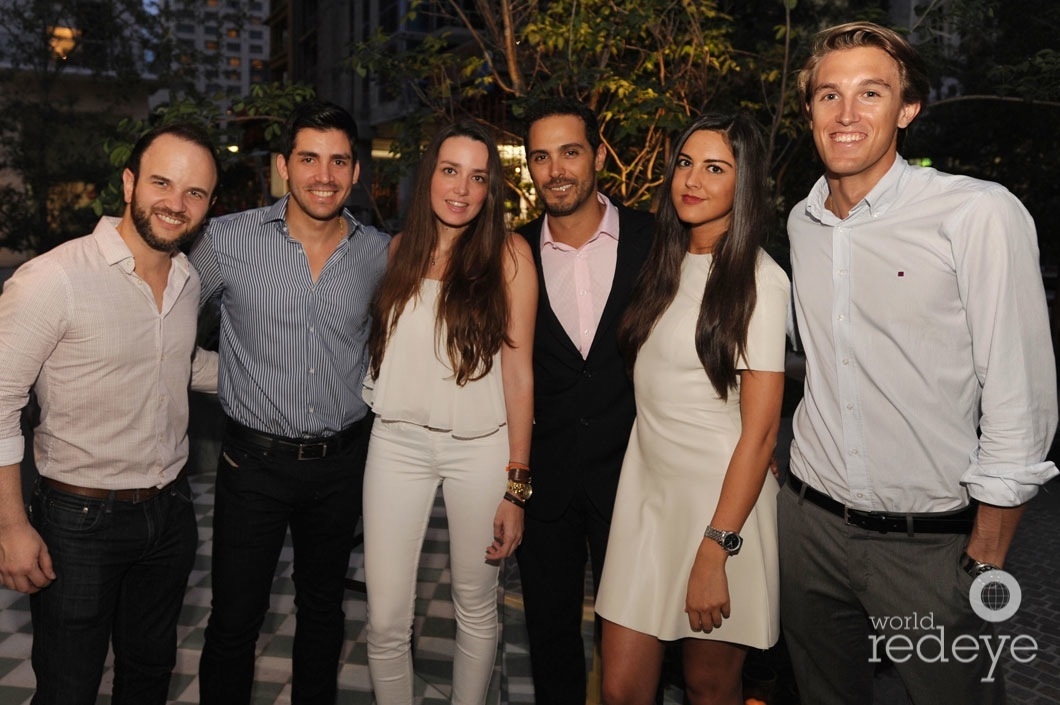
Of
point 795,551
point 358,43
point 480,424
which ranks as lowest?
point 795,551

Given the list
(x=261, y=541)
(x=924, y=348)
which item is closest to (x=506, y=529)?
(x=261, y=541)

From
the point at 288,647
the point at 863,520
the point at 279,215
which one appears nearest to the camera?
the point at 863,520

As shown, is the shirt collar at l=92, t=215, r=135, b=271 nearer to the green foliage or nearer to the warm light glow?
the green foliage

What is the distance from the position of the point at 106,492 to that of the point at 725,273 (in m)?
1.76

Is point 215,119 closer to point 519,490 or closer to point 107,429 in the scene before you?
point 107,429

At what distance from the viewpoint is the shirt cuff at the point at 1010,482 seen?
5.77 ft

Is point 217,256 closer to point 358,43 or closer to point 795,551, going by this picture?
point 795,551

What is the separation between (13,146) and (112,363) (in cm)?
1419

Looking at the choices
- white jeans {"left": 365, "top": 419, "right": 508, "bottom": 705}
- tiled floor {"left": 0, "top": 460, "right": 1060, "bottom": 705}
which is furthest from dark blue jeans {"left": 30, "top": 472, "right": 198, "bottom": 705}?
tiled floor {"left": 0, "top": 460, "right": 1060, "bottom": 705}

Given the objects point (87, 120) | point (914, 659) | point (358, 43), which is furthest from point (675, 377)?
point (87, 120)

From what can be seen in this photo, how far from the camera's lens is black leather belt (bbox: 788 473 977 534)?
76.9 inches

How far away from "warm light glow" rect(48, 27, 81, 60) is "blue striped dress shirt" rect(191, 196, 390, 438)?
519 inches

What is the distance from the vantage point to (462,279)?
262 cm

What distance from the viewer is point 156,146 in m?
2.36
